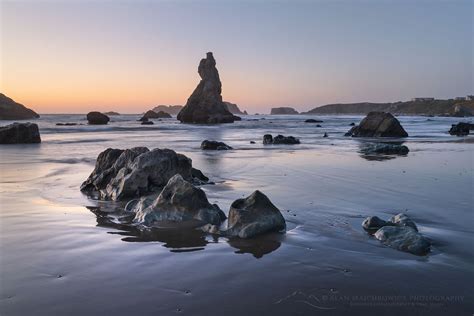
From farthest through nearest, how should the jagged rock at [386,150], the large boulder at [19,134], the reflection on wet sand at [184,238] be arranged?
the large boulder at [19,134] < the jagged rock at [386,150] < the reflection on wet sand at [184,238]

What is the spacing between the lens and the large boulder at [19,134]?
30.8 m

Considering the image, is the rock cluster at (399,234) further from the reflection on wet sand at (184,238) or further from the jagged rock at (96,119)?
the jagged rock at (96,119)

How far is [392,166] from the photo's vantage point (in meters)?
17.4

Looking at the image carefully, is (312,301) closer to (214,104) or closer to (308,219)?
(308,219)

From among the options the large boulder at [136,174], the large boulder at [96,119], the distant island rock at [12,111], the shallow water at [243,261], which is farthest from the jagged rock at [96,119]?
the shallow water at [243,261]

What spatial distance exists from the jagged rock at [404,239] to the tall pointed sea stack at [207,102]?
93723 millimetres

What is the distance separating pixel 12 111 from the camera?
414 feet

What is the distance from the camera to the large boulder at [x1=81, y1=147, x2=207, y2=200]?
1123cm

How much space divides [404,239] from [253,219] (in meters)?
2.57

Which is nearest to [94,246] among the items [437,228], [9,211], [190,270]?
[190,270]

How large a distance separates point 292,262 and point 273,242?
40.7 inches

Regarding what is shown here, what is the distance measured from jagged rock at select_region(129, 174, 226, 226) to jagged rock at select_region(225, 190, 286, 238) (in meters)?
0.72

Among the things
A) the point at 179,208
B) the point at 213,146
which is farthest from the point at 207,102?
the point at 179,208

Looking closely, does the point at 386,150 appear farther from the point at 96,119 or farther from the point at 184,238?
the point at 96,119
